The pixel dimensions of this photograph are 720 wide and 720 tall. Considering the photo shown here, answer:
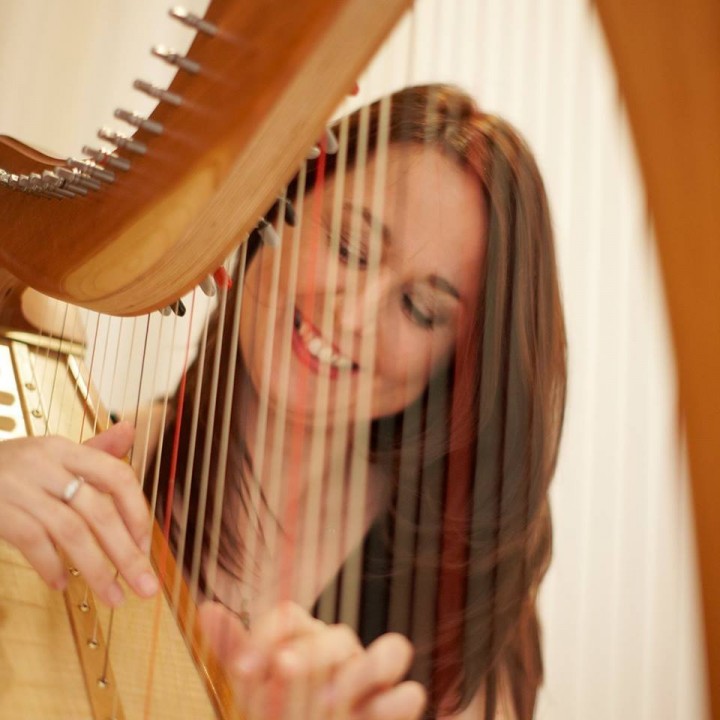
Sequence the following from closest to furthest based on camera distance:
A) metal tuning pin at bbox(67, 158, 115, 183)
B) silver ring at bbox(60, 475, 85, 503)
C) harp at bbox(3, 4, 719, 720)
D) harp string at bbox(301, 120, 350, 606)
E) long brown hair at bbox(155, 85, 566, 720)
Answer: 1. harp at bbox(3, 4, 719, 720)
2. metal tuning pin at bbox(67, 158, 115, 183)
3. silver ring at bbox(60, 475, 85, 503)
4. harp string at bbox(301, 120, 350, 606)
5. long brown hair at bbox(155, 85, 566, 720)

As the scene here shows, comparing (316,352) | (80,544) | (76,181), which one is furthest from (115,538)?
(316,352)

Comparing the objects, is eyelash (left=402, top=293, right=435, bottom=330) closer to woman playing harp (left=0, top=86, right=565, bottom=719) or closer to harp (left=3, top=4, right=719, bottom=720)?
woman playing harp (left=0, top=86, right=565, bottom=719)

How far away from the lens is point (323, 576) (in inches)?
42.3

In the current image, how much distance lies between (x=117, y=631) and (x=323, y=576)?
1.02 ft

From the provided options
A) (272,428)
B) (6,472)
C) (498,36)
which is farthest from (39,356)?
(498,36)

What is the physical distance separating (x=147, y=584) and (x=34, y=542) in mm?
106

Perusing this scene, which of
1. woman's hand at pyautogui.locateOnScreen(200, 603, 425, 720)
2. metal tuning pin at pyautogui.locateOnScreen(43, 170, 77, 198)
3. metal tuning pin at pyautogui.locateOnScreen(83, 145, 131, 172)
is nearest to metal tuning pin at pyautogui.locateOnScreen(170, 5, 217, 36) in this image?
metal tuning pin at pyautogui.locateOnScreen(83, 145, 131, 172)

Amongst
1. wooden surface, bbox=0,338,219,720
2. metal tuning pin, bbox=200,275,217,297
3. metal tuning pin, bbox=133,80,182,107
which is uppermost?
metal tuning pin, bbox=133,80,182,107

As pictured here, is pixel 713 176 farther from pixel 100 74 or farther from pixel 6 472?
pixel 100 74

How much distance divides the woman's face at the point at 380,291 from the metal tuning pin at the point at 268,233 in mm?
236

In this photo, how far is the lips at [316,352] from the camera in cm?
99

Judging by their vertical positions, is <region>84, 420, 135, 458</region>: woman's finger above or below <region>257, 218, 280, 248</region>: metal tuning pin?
below

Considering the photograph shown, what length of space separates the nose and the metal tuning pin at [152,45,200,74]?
1.32ft

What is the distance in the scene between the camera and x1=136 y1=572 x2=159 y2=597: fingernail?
2.33ft
